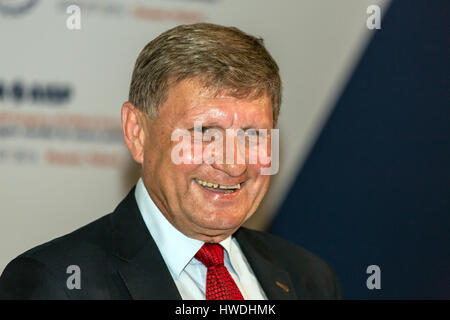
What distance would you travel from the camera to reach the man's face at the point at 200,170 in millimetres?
1658

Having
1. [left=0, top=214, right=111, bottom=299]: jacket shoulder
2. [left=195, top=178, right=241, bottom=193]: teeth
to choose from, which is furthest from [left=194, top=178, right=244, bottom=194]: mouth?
[left=0, top=214, right=111, bottom=299]: jacket shoulder

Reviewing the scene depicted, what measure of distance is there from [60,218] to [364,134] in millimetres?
1706

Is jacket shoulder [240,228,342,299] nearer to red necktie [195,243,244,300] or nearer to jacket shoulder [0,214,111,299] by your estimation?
red necktie [195,243,244,300]

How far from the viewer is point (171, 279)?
66.5 inches

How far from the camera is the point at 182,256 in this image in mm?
1763

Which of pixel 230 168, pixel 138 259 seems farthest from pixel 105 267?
pixel 230 168

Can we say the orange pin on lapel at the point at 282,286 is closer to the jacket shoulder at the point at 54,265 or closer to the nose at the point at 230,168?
the nose at the point at 230,168

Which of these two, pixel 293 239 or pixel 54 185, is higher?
pixel 54 185

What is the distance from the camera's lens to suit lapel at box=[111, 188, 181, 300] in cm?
165

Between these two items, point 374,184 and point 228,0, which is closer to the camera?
point 228,0

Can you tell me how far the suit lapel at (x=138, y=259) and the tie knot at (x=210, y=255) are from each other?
13 centimetres
